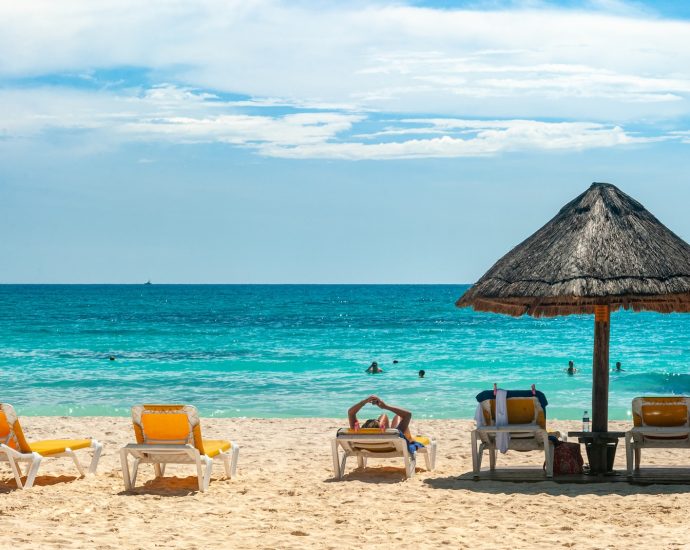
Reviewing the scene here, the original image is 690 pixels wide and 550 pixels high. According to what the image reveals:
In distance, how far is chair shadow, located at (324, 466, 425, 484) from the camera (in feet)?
27.7

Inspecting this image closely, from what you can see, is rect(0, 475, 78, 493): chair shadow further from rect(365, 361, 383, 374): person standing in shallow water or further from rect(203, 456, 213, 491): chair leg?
rect(365, 361, 383, 374): person standing in shallow water

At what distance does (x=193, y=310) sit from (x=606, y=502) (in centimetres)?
6134

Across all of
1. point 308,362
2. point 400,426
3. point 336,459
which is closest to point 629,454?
point 400,426

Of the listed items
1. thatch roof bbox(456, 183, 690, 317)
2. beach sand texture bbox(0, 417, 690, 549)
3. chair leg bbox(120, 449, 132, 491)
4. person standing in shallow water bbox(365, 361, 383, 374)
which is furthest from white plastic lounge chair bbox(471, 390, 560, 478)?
person standing in shallow water bbox(365, 361, 383, 374)

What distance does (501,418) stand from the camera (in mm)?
8133

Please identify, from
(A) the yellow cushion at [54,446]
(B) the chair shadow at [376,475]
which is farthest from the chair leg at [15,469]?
(B) the chair shadow at [376,475]

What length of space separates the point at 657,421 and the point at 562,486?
0.97 metres

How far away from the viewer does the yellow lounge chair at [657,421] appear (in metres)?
7.93

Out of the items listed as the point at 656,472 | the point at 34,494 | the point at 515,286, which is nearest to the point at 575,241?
the point at 515,286

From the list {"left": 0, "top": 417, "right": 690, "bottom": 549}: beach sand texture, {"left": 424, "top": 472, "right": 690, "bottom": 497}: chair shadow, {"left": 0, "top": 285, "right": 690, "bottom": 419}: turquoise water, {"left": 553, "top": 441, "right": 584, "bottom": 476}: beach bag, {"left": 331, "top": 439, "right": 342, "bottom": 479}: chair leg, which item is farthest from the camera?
{"left": 0, "top": 285, "right": 690, "bottom": 419}: turquoise water

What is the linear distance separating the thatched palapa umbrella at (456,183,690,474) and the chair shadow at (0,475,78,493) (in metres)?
3.83

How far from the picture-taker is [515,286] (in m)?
8.41

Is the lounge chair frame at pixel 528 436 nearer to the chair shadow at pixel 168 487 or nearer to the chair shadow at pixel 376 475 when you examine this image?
the chair shadow at pixel 376 475

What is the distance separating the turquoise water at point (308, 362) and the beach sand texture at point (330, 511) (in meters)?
8.01
